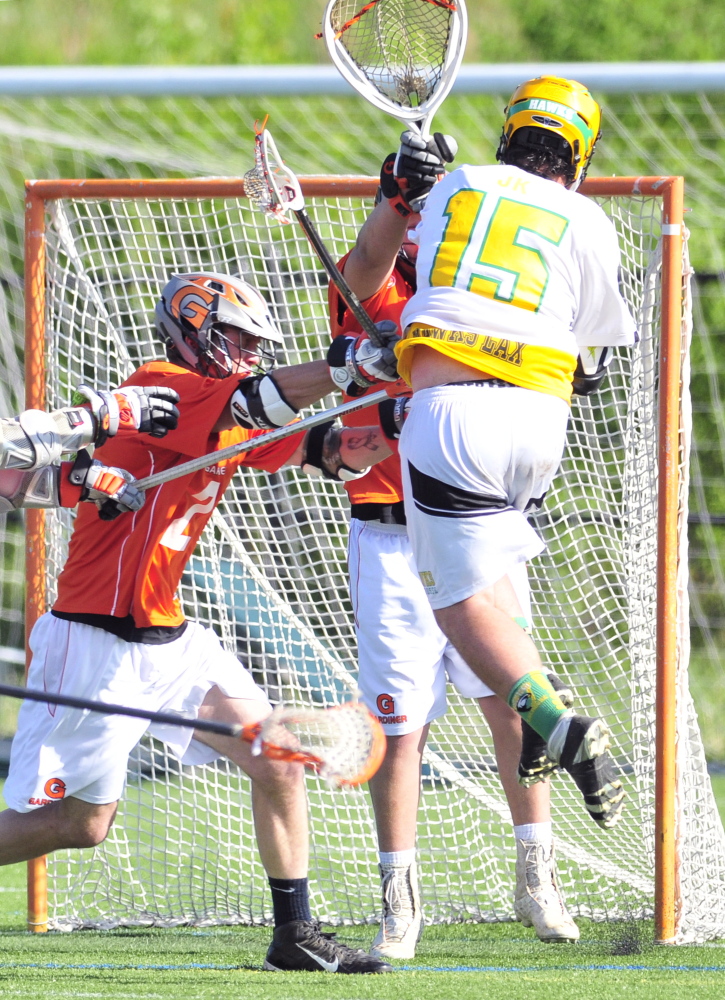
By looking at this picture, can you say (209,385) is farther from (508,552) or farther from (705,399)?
(705,399)

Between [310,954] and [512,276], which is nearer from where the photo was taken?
[512,276]

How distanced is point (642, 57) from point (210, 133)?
5.41 meters

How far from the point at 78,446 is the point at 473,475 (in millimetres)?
1250

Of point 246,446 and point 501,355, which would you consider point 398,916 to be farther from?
point 501,355

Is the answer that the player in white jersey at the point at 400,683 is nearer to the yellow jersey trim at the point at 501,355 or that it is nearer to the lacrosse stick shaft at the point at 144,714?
the yellow jersey trim at the point at 501,355

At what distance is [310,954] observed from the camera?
4.14 meters

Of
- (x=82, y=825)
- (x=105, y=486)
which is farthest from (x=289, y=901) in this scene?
(x=105, y=486)

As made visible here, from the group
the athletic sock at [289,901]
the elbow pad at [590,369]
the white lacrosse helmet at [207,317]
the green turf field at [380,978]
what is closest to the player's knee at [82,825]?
the green turf field at [380,978]

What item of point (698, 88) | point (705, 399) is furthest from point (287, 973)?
point (705, 399)

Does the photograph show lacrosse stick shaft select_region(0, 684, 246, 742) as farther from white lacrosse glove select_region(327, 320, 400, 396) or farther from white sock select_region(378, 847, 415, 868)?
white sock select_region(378, 847, 415, 868)

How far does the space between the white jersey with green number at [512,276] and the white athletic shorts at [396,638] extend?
41.8 inches

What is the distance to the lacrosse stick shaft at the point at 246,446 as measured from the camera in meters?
4.16

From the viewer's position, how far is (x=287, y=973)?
4086 millimetres

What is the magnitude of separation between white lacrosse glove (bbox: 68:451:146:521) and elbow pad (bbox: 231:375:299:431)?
1.27 feet
